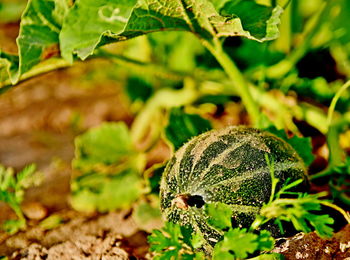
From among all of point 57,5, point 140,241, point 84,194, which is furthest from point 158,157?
point 57,5

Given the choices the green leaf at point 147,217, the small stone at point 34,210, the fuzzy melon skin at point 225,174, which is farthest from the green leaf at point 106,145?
the fuzzy melon skin at point 225,174

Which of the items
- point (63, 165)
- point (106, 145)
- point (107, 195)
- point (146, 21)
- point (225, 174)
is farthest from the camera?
point (63, 165)

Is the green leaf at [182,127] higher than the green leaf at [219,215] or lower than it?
lower

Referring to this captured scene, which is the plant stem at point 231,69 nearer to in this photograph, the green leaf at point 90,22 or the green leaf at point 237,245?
the green leaf at point 90,22

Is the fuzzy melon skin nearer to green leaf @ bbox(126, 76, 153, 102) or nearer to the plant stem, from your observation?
the plant stem

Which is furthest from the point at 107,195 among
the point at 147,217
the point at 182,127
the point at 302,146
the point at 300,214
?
the point at 300,214

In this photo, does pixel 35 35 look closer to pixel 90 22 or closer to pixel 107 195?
pixel 90 22

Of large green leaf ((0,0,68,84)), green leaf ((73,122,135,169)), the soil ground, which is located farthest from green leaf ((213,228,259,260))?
green leaf ((73,122,135,169))

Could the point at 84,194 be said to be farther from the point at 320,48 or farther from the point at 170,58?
the point at 320,48
